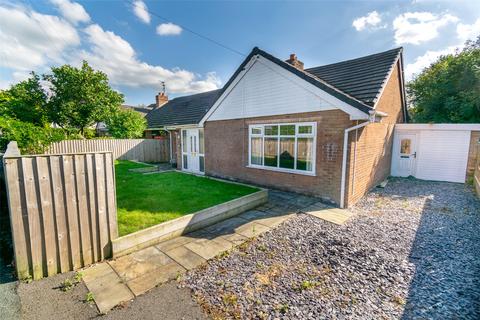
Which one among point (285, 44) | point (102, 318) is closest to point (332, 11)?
point (285, 44)

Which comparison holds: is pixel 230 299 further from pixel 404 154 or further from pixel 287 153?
pixel 404 154

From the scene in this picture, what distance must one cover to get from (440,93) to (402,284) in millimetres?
16896

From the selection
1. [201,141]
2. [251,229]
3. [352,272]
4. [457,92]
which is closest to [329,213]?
[251,229]

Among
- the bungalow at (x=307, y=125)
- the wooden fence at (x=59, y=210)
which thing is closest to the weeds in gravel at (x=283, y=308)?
the wooden fence at (x=59, y=210)

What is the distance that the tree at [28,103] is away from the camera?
16.2 m

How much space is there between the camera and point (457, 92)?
44.0 feet

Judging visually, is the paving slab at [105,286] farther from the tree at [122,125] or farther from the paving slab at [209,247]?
the tree at [122,125]

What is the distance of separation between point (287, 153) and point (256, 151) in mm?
1545

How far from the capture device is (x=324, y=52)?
37.3 feet

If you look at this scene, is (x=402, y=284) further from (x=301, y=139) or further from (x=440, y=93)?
(x=440, y=93)

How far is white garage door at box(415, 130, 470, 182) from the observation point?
10.0 m

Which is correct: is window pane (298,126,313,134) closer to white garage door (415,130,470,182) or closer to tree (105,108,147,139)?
white garage door (415,130,470,182)

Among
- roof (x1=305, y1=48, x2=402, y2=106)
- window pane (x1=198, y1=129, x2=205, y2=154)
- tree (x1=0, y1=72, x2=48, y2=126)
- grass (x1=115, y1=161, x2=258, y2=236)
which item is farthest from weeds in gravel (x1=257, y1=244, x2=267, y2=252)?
tree (x1=0, y1=72, x2=48, y2=126)

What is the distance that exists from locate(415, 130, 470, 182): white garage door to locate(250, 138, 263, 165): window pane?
8879 mm
